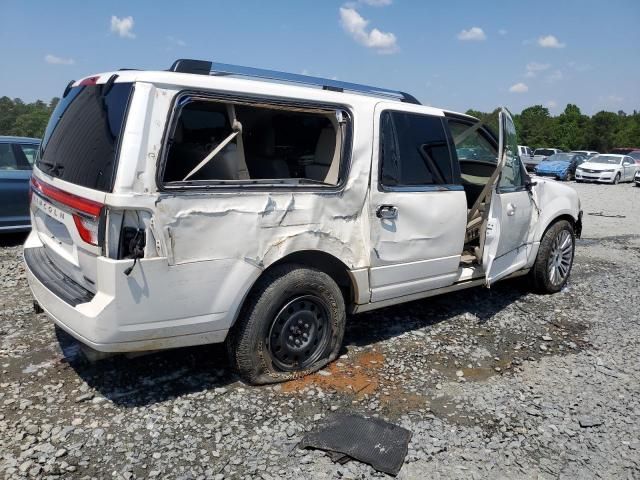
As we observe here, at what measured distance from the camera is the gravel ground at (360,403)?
108 inches

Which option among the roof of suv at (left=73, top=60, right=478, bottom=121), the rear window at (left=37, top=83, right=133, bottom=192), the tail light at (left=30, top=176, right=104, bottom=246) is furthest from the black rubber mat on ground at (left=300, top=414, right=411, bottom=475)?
the roof of suv at (left=73, top=60, right=478, bottom=121)

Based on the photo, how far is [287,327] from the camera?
3.49 m

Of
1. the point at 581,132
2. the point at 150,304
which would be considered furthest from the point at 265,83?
the point at 581,132

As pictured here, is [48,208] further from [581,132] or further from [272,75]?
[581,132]

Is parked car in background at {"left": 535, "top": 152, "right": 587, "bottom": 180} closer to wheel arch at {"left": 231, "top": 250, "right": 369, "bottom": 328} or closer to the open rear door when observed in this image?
the open rear door

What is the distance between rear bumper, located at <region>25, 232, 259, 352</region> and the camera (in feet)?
9.01

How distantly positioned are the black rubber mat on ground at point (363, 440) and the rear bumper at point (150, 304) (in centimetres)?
86

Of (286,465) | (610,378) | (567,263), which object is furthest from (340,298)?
(567,263)

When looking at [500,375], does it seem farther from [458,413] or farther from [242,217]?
[242,217]

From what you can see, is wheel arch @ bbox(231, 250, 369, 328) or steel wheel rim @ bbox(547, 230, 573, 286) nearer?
wheel arch @ bbox(231, 250, 369, 328)

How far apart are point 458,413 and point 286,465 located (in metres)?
1.24

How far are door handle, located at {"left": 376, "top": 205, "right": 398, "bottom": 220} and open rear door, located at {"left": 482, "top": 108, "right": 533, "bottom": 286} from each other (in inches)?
46.1

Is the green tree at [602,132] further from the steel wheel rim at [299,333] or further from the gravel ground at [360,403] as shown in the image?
the steel wheel rim at [299,333]

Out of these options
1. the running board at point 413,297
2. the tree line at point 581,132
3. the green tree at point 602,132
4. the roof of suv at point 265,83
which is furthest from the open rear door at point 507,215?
the green tree at point 602,132
